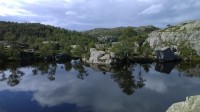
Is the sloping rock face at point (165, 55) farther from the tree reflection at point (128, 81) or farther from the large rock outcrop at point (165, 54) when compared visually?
the tree reflection at point (128, 81)

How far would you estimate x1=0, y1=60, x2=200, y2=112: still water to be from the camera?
71.9m

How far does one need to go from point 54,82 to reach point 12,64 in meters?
54.2

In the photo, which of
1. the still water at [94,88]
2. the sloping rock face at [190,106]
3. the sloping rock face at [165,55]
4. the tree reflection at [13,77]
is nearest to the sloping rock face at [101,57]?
the still water at [94,88]

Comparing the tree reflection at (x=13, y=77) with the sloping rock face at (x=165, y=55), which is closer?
the tree reflection at (x=13, y=77)

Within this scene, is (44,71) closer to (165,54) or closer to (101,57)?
(101,57)

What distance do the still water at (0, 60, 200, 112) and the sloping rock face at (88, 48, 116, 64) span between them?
496 inches

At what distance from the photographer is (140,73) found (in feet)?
417

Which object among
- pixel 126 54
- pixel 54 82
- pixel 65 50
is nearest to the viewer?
pixel 54 82

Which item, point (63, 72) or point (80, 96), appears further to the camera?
point (63, 72)

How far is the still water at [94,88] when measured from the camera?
2830 inches

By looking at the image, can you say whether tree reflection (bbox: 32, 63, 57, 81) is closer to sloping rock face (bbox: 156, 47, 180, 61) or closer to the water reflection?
the water reflection

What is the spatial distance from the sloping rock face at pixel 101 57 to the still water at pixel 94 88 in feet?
41.3

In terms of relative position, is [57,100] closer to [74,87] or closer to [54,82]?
[74,87]

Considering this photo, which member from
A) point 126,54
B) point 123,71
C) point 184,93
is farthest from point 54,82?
point 126,54
